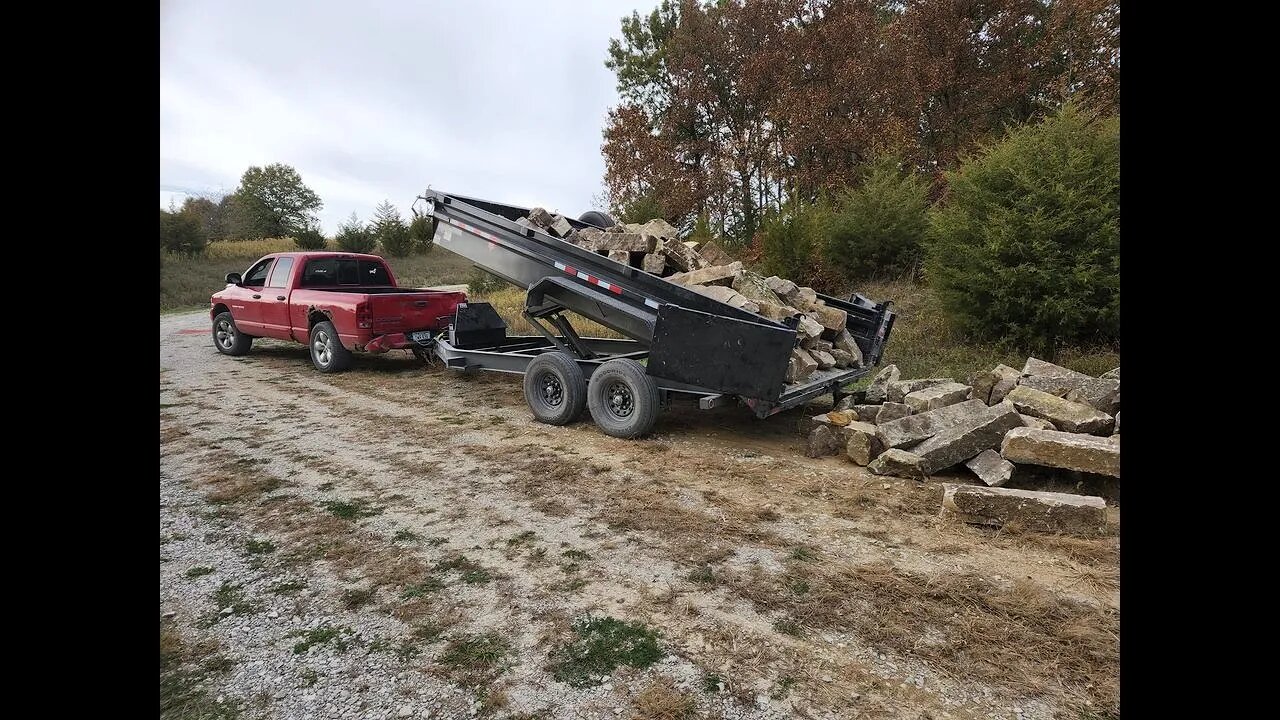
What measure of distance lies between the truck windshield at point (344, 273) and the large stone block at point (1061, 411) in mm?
9274

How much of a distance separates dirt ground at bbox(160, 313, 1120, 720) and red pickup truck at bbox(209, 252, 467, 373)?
10.1 feet

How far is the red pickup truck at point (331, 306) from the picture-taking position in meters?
8.68

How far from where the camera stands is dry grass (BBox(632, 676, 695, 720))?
2.29m

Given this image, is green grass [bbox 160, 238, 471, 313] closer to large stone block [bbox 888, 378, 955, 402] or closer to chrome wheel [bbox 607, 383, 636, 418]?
chrome wheel [bbox 607, 383, 636, 418]

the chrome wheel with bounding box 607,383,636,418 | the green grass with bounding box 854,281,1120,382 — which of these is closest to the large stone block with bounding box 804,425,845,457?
the chrome wheel with bounding box 607,383,636,418

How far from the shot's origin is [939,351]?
→ 933cm

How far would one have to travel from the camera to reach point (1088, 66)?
1527cm

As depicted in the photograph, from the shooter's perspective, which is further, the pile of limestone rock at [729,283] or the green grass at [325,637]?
the pile of limestone rock at [729,283]

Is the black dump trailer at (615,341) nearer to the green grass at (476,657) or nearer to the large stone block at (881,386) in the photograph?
the large stone block at (881,386)

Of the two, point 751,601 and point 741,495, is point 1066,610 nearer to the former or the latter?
point 751,601

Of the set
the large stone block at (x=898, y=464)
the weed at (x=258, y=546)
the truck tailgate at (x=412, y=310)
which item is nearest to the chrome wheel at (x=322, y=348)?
the truck tailgate at (x=412, y=310)
